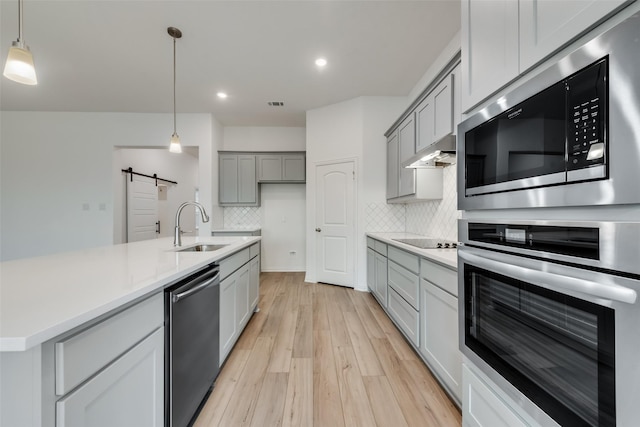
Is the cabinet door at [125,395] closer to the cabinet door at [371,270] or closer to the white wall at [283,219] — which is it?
the cabinet door at [371,270]

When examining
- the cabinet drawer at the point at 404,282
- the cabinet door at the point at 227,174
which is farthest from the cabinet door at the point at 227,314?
the cabinet door at the point at 227,174

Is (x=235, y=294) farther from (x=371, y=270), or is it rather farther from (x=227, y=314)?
(x=371, y=270)

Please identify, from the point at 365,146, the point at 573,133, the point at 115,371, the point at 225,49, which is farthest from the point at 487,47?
the point at 365,146

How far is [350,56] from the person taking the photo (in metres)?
3.06

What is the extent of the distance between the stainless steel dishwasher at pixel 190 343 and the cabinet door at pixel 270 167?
11.7 feet

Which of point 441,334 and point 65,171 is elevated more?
point 65,171

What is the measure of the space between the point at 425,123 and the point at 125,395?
2766 mm

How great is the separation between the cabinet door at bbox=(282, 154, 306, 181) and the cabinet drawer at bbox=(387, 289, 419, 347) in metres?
3.06

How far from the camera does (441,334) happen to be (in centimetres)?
165

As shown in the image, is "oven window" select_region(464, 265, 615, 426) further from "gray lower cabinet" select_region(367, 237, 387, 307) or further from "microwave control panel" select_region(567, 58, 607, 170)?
"gray lower cabinet" select_region(367, 237, 387, 307)

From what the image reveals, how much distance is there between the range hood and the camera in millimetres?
1987

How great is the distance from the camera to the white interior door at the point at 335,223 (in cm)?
412

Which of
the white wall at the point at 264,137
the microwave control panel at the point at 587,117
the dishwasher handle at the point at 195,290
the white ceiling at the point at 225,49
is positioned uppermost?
the white ceiling at the point at 225,49

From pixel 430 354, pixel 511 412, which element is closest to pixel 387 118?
pixel 430 354
